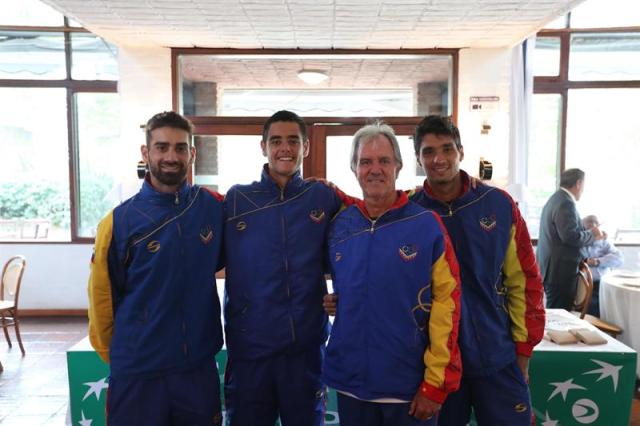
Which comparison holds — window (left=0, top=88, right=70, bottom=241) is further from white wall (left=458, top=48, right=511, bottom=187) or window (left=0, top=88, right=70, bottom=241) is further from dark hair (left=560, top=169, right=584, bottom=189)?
dark hair (left=560, top=169, right=584, bottom=189)

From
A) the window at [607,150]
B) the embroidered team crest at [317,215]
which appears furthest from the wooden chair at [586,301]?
the embroidered team crest at [317,215]

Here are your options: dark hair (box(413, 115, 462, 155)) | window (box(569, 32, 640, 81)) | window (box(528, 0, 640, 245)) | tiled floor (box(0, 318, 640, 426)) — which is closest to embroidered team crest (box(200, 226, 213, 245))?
dark hair (box(413, 115, 462, 155))

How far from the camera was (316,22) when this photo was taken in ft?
13.4

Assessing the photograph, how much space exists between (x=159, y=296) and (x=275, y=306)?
1.33 ft

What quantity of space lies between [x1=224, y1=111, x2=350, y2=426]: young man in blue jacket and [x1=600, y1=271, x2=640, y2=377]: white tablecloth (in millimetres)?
3008

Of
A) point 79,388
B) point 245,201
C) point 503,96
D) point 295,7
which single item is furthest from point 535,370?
point 503,96

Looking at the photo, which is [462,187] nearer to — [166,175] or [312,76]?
[166,175]

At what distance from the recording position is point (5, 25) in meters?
5.84

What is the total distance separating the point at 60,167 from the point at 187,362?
16.7 ft

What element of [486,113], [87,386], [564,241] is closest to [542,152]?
[486,113]

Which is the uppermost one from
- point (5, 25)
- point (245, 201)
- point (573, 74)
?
point (5, 25)

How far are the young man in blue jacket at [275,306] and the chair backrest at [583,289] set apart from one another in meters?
2.95

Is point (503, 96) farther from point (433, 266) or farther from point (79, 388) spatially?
point (79, 388)

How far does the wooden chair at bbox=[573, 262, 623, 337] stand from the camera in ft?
12.8
